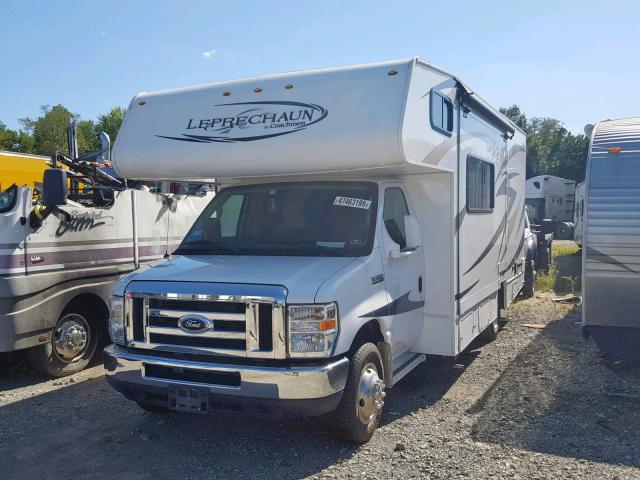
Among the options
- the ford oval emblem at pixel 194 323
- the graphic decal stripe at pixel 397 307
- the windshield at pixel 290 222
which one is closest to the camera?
the ford oval emblem at pixel 194 323

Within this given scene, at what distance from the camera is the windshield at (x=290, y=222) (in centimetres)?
512

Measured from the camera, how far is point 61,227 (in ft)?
22.6

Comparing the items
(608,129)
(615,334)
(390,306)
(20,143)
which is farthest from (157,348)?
(20,143)

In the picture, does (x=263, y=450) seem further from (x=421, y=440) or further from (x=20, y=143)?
(x=20, y=143)

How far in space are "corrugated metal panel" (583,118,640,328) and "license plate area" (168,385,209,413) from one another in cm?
408

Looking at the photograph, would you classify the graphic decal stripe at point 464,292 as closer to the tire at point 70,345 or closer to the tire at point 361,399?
the tire at point 361,399

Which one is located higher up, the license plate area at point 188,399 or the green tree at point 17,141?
the green tree at point 17,141

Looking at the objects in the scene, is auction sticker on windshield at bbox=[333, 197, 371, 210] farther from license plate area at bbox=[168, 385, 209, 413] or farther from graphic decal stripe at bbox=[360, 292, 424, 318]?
license plate area at bbox=[168, 385, 209, 413]

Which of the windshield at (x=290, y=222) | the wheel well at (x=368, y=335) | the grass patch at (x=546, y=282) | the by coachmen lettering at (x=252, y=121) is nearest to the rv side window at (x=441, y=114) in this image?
the windshield at (x=290, y=222)

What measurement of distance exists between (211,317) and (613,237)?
414 centimetres

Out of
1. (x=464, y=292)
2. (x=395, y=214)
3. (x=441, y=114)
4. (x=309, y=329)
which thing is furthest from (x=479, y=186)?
(x=309, y=329)

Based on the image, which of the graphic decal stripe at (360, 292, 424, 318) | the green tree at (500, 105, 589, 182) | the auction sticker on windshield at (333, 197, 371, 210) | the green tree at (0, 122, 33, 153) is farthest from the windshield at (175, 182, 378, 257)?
the green tree at (500, 105, 589, 182)

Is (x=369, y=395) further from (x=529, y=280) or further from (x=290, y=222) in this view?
(x=529, y=280)

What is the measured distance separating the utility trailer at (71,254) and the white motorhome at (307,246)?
151cm
